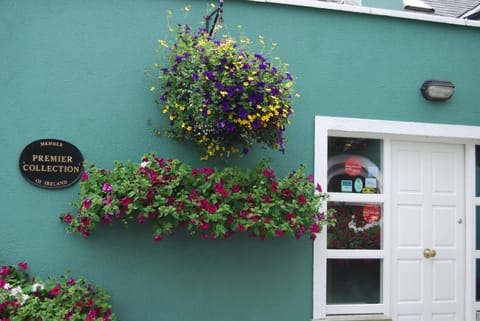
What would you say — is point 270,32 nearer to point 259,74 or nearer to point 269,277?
point 259,74

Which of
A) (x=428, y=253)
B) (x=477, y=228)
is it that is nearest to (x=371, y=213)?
(x=428, y=253)

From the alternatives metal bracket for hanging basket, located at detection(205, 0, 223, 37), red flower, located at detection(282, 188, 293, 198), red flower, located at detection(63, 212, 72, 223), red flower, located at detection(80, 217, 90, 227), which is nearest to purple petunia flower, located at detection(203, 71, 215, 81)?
metal bracket for hanging basket, located at detection(205, 0, 223, 37)

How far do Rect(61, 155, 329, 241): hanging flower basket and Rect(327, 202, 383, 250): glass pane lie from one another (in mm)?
638

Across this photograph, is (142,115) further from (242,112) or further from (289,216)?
(289,216)

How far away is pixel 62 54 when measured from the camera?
4.33 metres

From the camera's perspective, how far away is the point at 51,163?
4227mm

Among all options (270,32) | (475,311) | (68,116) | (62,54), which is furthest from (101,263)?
(475,311)

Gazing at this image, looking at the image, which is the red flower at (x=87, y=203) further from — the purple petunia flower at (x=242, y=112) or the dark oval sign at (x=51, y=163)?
the purple petunia flower at (x=242, y=112)

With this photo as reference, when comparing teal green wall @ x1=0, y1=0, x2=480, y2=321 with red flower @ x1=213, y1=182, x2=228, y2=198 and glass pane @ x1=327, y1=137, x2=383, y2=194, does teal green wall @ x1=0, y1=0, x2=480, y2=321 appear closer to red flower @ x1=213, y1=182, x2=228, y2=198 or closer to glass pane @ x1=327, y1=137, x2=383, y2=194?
glass pane @ x1=327, y1=137, x2=383, y2=194

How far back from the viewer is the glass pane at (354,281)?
4.90 meters

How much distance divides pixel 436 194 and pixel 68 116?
3.46m

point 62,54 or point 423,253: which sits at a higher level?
point 62,54

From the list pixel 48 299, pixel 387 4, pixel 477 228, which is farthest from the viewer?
pixel 387 4

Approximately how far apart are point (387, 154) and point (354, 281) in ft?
4.01
